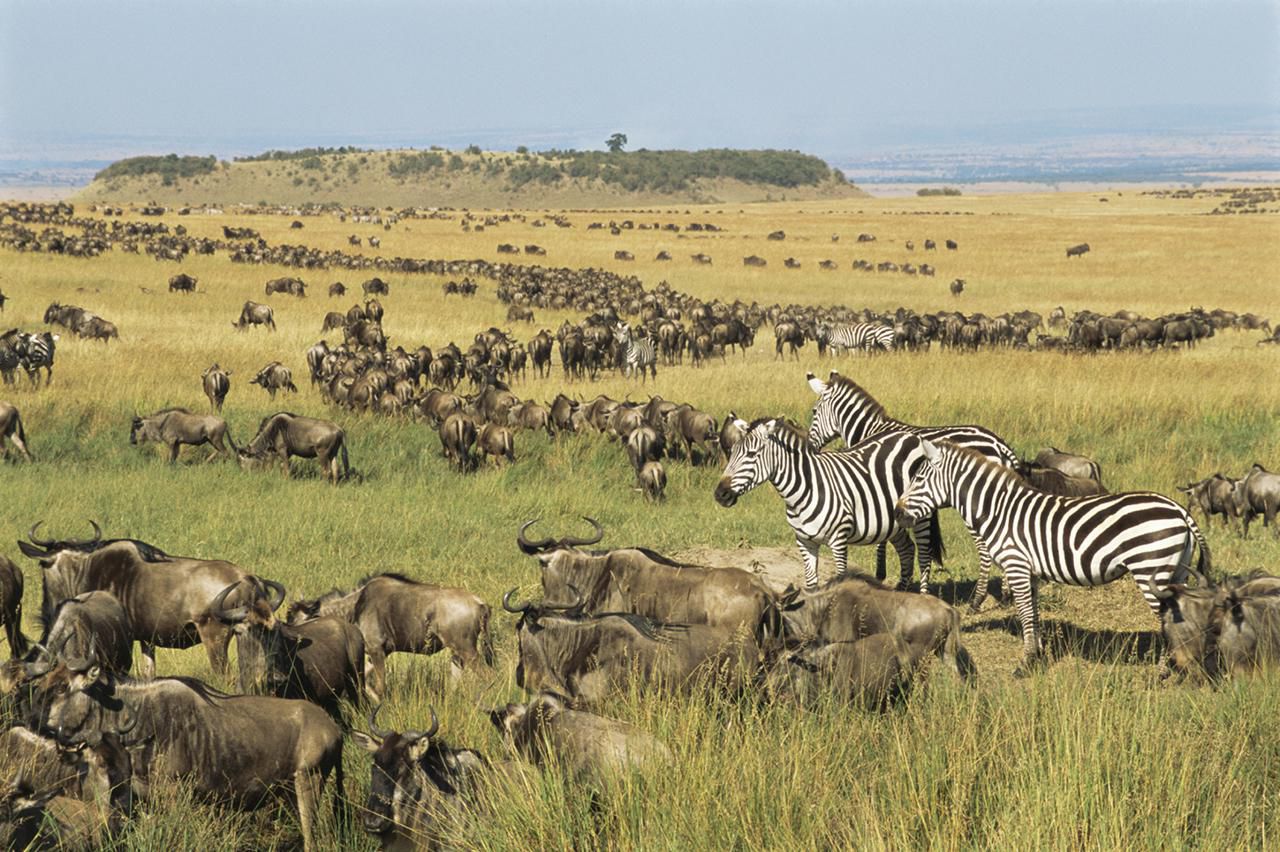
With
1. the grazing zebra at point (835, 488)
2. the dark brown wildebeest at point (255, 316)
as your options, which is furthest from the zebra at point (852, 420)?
the dark brown wildebeest at point (255, 316)

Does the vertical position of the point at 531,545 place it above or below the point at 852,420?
above

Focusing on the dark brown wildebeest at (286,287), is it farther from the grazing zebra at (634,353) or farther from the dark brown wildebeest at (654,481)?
the dark brown wildebeest at (654,481)

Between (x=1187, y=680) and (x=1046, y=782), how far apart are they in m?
2.67

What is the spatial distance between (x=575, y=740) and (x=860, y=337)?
85.0 ft

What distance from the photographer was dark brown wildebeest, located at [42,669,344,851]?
5.57 meters

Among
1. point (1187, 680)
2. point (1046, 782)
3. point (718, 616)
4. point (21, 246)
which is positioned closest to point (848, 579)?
point (718, 616)

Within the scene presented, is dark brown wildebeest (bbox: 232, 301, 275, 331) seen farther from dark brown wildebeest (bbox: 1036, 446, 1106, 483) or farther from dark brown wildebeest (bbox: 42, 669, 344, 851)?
dark brown wildebeest (bbox: 42, 669, 344, 851)

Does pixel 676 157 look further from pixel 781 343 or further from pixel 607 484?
pixel 607 484

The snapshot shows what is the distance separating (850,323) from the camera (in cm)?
3219

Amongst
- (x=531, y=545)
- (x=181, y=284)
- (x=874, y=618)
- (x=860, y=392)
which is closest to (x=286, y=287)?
(x=181, y=284)

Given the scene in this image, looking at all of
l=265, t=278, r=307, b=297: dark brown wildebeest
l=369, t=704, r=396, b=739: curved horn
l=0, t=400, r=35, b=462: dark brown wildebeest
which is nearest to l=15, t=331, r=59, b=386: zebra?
l=0, t=400, r=35, b=462: dark brown wildebeest

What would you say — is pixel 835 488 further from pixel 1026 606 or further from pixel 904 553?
pixel 1026 606

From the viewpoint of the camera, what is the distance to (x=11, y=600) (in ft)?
27.7

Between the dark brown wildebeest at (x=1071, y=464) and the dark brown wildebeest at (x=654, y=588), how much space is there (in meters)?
5.87
